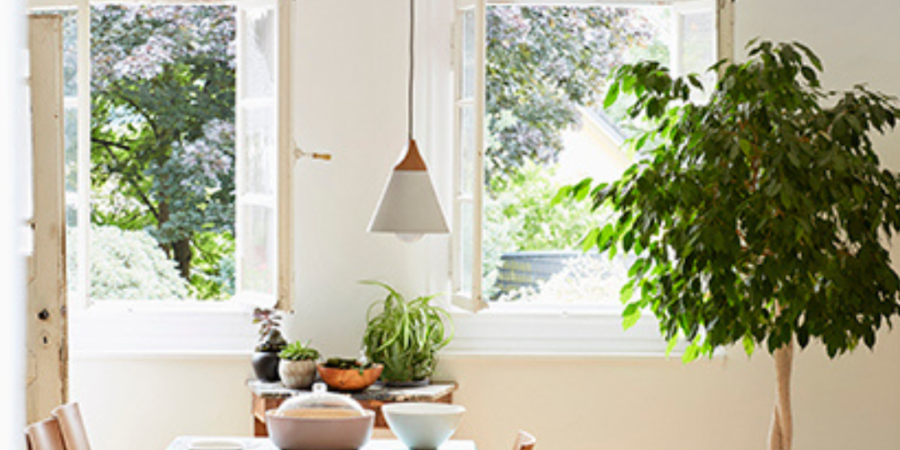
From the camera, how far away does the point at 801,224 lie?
3441 millimetres

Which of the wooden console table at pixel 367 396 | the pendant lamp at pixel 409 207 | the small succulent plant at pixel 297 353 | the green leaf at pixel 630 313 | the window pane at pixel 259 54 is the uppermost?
the window pane at pixel 259 54

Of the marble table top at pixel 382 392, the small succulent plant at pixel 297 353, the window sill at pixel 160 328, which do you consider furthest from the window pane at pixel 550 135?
the small succulent plant at pixel 297 353

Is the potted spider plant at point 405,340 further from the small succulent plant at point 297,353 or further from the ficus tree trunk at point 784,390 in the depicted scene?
the ficus tree trunk at point 784,390

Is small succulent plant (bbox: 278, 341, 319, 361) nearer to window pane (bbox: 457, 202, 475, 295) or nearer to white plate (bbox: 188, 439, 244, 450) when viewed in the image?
window pane (bbox: 457, 202, 475, 295)

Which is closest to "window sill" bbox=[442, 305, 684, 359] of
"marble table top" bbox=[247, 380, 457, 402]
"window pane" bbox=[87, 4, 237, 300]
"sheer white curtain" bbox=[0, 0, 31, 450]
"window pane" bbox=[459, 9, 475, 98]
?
"marble table top" bbox=[247, 380, 457, 402]

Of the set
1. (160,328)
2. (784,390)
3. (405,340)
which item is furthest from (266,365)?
(784,390)

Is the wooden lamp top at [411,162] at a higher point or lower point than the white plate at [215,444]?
higher

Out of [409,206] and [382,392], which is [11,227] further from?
[382,392]

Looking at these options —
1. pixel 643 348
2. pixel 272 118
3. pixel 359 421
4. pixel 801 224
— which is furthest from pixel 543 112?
pixel 359 421

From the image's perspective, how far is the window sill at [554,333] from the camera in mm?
4695

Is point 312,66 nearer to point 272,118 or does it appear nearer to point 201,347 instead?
point 272,118

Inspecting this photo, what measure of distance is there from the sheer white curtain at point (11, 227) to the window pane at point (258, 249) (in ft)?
13.2

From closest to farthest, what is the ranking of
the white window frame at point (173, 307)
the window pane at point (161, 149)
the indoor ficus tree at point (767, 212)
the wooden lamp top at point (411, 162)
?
the wooden lamp top at point (411, 162), the indoor ficus tree at point (767, 212), the white window frame at point (173, 307), the window pane at point (161, 149)

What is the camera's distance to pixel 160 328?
15.7 feet
